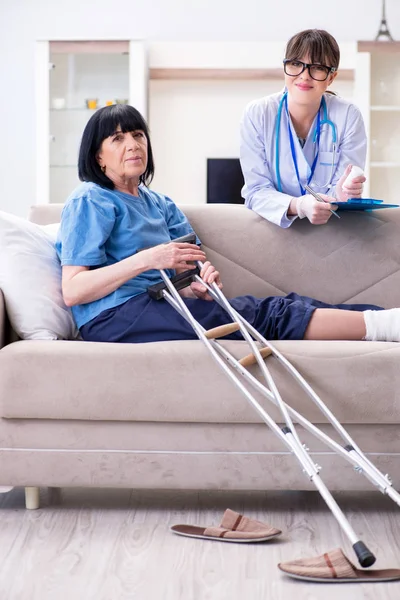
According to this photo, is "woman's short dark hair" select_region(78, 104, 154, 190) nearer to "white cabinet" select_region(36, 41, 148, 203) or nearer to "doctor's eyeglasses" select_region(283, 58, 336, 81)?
"doctor's eyeglasses" select_region(283, 58, 336, 81)

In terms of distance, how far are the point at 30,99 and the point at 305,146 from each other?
158 inches

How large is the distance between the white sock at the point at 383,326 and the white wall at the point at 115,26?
434 cm

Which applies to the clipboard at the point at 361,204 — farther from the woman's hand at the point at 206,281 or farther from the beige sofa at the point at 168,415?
the beige sofa at the point at 168,415

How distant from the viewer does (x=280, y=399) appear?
195 cm

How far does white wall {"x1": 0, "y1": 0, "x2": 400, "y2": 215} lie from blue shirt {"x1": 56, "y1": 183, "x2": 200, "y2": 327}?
400 centimetres

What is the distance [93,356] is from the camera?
2172 mm

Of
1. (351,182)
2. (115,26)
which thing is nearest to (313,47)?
(351,182)

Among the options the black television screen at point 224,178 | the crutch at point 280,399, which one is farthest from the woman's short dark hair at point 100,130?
the black television screen at point 224,178

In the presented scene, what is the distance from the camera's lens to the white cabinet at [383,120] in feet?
19.8

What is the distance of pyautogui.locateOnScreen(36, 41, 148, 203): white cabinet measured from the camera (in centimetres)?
593

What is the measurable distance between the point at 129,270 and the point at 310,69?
92 centimetres

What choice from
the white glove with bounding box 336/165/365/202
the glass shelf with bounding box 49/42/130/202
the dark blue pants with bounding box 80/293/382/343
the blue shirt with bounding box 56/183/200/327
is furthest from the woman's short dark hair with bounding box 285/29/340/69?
the glass shelf with bounding box 49/42/130/202

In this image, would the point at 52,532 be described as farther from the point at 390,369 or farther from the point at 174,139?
the point at 174,139

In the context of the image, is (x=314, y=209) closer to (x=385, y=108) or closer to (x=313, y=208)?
(x=313, y=208)
